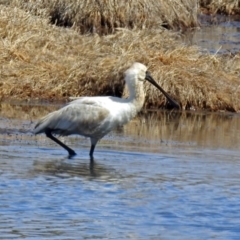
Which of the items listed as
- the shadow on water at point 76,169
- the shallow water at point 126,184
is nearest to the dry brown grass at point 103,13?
the shallow water at point 126,184

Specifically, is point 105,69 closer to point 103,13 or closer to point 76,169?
point 76,169

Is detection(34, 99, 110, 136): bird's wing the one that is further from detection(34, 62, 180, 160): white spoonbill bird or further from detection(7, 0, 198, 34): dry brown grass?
detection(7, 0, 198, 34): dry brown grass

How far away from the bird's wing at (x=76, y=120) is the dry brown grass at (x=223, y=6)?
63.6 feet

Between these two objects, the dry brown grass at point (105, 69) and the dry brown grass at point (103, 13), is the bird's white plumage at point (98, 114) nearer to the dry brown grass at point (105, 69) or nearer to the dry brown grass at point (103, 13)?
the dry brown grass at point (105, 69)

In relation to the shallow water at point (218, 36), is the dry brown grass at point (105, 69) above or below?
below

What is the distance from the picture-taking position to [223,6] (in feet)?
99.8

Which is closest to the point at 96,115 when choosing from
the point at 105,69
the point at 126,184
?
the point at 126,184

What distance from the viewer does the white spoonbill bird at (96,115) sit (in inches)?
438

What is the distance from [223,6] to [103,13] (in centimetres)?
731

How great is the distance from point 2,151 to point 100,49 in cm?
702

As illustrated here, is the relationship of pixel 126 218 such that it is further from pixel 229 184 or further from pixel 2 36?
pixel 2 36

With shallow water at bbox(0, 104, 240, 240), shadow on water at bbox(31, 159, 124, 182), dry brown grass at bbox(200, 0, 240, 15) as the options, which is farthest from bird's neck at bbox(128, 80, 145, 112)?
dry brown grass at bbox(200, 0, 240, 15)

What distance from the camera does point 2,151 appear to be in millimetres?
11047

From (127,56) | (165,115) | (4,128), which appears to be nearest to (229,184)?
(4,128)
